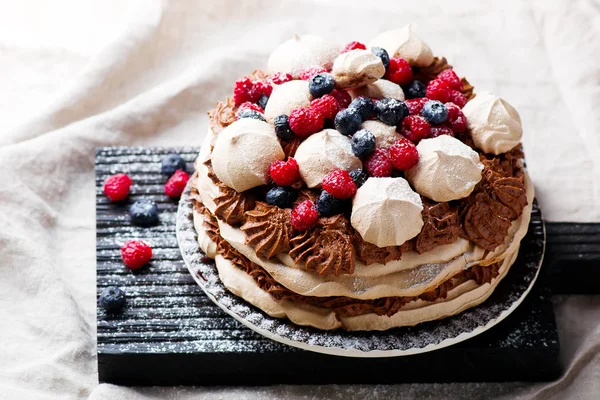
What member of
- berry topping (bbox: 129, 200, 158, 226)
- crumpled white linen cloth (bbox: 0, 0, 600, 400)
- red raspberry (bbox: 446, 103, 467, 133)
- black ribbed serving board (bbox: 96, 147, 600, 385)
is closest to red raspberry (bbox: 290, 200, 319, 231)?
black ribbed serving board (bbox: 96, 147, 600, 385)

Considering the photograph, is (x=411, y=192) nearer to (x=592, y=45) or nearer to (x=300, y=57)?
(x=300, y=57)

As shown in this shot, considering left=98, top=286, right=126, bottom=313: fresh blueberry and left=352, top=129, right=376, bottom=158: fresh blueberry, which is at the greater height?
left=352, top=129, right=376, bottom=158: fresh blueberry

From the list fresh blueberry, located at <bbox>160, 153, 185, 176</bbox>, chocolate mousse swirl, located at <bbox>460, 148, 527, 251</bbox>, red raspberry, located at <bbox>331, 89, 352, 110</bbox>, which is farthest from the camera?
fresh blueberry, located at <bbox>160, 153, 185, 176</bbox>

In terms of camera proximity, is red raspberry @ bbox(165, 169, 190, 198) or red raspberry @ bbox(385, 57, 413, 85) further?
red raspberry @ bbox(165, 169, 190, 198)

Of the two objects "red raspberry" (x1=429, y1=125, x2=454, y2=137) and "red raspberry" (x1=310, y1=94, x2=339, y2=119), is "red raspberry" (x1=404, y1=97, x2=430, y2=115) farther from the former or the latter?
"red raspberry" (x1=310, y1=94, x2=339, y2=119)

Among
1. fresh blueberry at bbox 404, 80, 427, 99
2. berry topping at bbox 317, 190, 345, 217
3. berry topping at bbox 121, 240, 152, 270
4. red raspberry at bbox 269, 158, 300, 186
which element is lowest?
berry topping at bbox 121, 240, 152, 270

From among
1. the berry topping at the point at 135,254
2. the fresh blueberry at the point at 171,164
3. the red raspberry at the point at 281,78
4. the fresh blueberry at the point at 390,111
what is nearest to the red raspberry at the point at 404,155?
the fresh blueberry at the point at 390,111

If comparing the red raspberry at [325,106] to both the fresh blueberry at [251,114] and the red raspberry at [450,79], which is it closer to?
the fresh blueberry at [251,114]
